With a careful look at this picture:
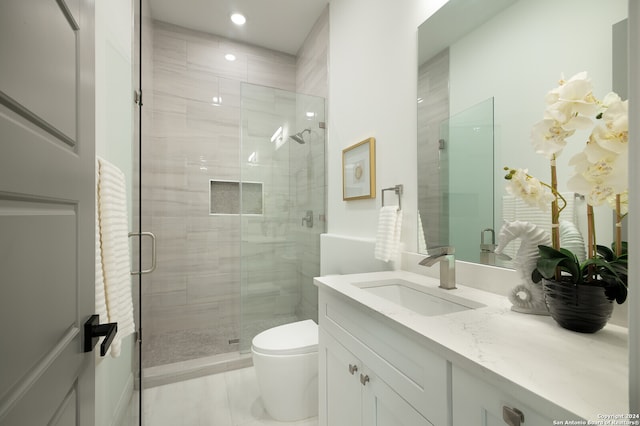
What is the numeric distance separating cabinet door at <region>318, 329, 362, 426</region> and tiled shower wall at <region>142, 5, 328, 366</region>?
1183mm

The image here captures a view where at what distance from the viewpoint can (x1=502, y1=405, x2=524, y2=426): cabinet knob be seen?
49 centimetres

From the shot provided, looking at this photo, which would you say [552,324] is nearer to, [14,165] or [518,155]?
[518,155]

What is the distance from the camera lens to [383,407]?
0.87 meters

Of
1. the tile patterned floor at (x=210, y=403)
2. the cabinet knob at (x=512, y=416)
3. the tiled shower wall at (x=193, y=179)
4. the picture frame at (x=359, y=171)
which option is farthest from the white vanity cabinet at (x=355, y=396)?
the tiled shower wall at (x=193, y=179)

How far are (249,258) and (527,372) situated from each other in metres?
2.08

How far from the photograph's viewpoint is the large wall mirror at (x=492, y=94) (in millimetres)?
794

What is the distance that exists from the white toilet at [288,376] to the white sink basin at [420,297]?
0.60 m

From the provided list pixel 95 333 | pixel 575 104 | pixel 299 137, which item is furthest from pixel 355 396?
pixel 299 137

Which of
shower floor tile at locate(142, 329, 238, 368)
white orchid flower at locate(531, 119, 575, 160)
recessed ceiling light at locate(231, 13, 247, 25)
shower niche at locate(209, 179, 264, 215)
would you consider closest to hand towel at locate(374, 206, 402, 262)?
white orchid flower at locate(531, 119, 575, 160)

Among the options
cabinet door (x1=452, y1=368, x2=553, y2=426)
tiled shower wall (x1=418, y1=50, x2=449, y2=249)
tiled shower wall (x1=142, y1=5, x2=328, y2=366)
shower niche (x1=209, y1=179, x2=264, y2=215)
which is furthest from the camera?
shower niche (x1=209, y1=179, x2=264, y2=215)

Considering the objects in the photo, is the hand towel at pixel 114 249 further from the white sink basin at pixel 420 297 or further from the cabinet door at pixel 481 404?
the cabinet door at pixel 481 404

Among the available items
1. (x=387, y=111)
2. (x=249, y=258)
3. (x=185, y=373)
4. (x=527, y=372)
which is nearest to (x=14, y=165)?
(x=527, y=372)

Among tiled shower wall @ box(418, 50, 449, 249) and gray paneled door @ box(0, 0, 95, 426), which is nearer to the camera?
gray paneled door @ box(0, 0, 95, 426)

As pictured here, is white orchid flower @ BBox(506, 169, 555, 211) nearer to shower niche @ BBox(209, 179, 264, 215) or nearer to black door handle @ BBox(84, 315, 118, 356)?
black door handle @ BBox(84, 315, 118, 356)
